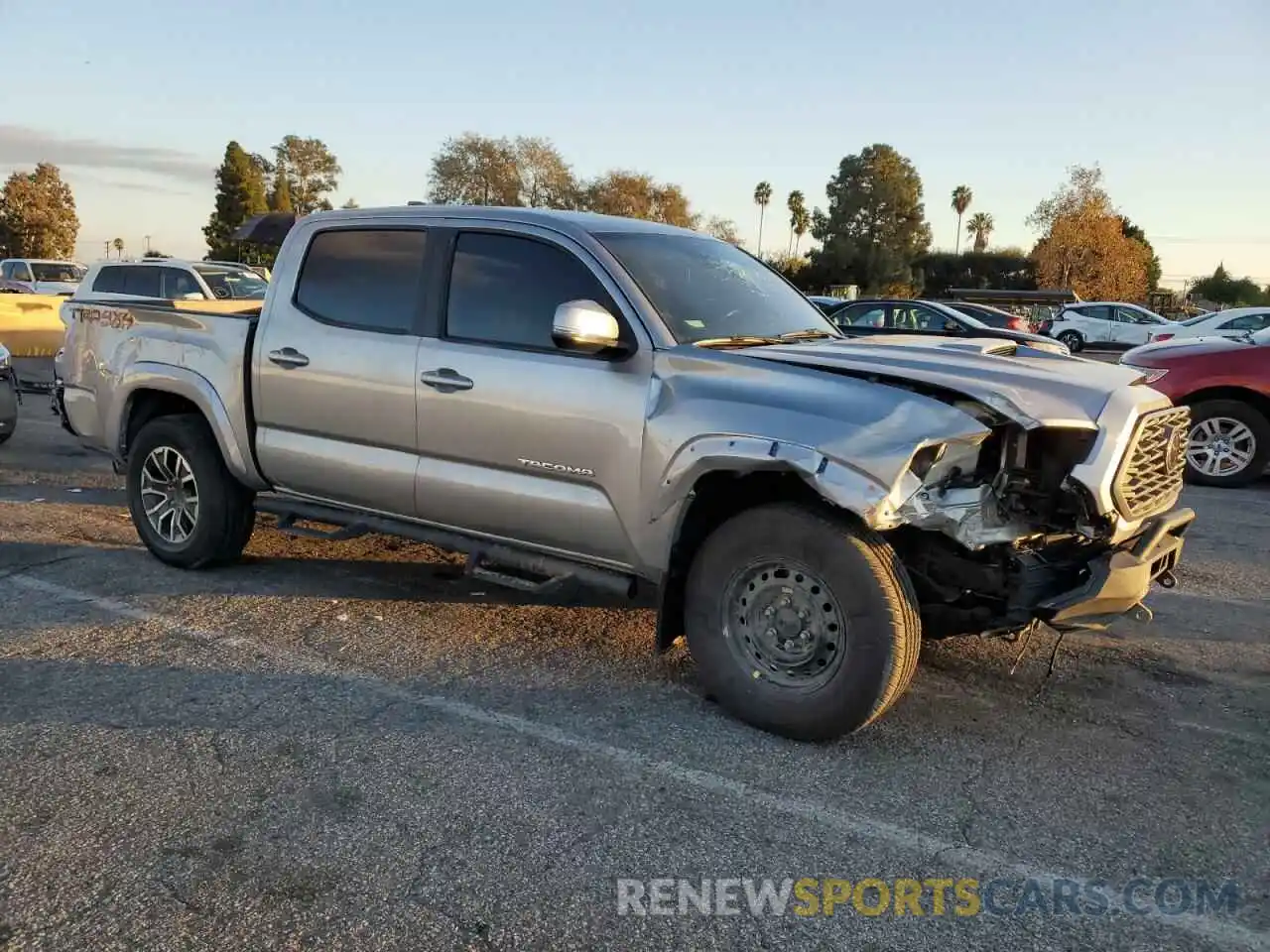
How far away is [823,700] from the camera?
359cm

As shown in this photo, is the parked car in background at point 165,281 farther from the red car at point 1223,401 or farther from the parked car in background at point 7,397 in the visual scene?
the red car at point 1223,401

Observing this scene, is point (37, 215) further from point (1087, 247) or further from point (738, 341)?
point (738, 341)

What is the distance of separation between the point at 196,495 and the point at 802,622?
3.59m

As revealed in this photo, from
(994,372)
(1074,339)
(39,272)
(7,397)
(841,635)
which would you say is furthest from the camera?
(1074,339)

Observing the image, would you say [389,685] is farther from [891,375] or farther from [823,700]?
[891,375]

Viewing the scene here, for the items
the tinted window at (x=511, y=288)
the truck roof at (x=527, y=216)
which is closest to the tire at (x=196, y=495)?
the truck roof at (x=527, y=216)

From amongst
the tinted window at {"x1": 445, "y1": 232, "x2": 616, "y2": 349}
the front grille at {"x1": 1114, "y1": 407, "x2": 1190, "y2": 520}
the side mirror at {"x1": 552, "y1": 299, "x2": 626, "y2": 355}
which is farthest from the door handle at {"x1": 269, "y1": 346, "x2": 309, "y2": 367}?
the front grille at {"x1": 1114, "y1": 407, "x2": 1190, "y2": 520}

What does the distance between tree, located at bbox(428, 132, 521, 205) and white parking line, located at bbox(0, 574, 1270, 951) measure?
208 ft

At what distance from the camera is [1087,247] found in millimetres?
53438

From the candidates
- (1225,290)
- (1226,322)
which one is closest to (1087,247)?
(1225,290)

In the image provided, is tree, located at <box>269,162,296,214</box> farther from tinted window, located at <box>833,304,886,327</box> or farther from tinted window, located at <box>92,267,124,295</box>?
tinted window, located at <box>833,304,886,327</box>

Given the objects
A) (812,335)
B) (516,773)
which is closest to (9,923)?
(516,773)

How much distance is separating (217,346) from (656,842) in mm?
3708

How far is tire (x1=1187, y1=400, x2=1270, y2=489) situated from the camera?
8445 mm
